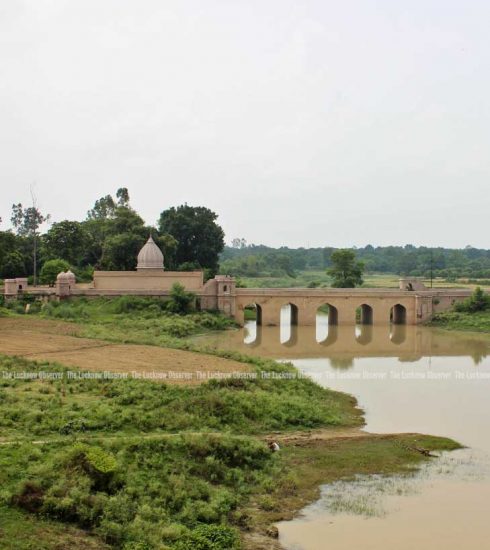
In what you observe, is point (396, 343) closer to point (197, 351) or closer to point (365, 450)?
point (197, 351)

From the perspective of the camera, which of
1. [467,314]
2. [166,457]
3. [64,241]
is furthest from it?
[64,241]

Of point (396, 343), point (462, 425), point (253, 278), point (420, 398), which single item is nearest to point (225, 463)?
point (462, 425)

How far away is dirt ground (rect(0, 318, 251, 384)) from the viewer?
75.3 feet

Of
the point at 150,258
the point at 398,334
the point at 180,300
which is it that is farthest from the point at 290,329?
the point at 150,258

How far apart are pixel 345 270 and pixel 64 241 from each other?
21174 millimetres

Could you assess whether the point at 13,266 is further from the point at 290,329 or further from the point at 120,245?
the point at 290,329

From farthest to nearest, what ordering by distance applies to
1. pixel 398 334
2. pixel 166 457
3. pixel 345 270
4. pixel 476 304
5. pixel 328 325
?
pixel 345 270, pixel 328 325, pixel 476 304, pixel 398 334, pixel 166 457

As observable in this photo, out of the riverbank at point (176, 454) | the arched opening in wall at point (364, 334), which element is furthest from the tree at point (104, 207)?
the riverbank at point (176, 454)

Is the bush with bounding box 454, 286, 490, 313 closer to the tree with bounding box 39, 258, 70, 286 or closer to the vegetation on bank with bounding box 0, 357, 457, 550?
the tree with bounding box 39, 258, 70, 286

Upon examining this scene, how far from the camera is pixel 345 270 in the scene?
55219 millimetres

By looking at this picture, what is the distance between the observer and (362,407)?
831 inches

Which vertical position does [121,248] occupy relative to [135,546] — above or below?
above

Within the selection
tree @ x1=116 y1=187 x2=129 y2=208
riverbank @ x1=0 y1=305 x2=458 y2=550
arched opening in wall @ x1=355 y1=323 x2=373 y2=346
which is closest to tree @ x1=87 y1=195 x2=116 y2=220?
tree @ x1=116 y1=187 x2=129 y2=208

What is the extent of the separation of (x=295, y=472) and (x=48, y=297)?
31.0 meters
